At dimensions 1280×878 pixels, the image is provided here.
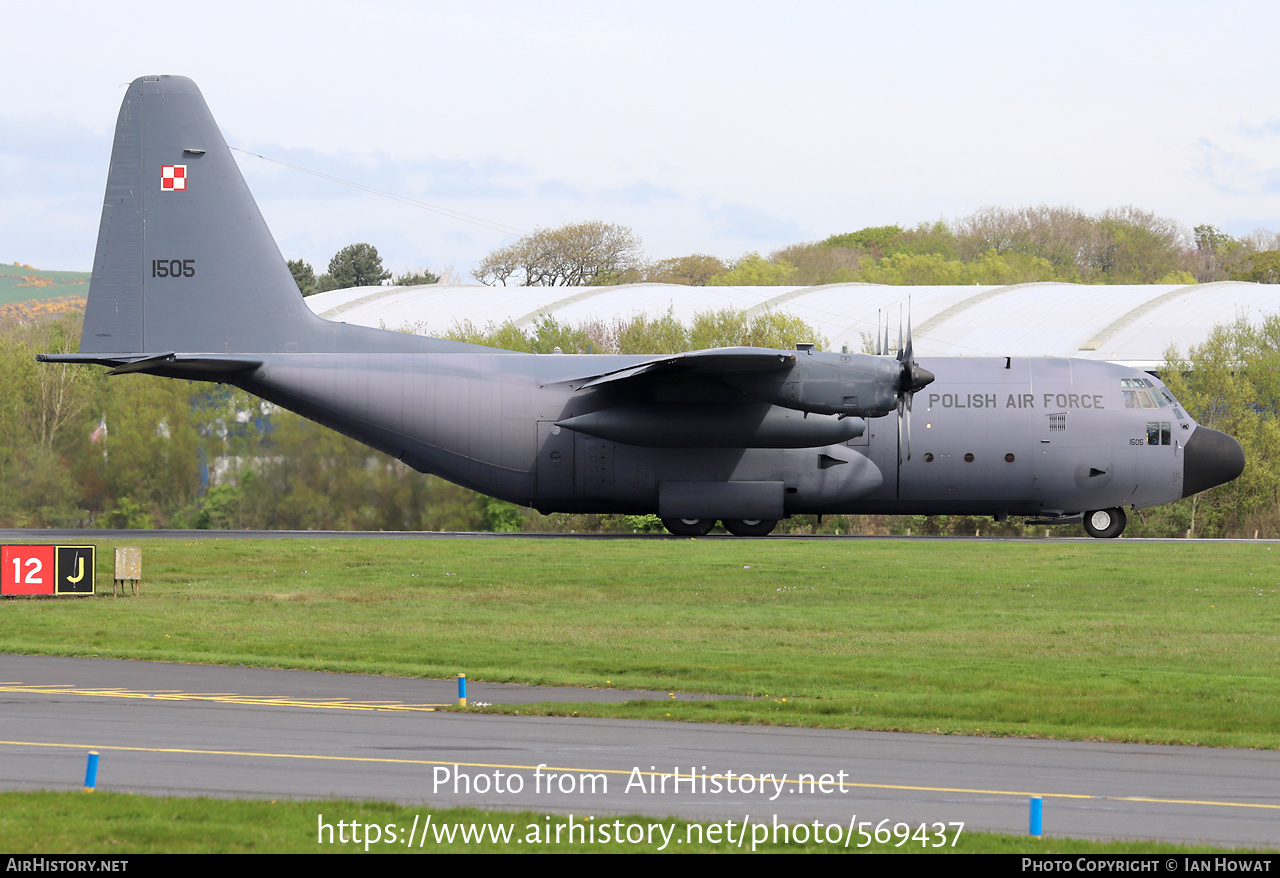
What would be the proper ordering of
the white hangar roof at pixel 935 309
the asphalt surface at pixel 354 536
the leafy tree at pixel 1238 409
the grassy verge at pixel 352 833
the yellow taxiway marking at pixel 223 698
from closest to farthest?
the grassy verge at pixel 352 833 → the yellow taxiway marking at pixel 223 698 → the asphalt surface at pixel 354 536 → the leafy tree at pixel 1238 409 → the white hangar roof at pixel 935 309

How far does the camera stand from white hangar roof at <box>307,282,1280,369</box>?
190ft

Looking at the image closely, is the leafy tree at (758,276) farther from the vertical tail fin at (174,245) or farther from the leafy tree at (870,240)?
the vertical tail fin at (174,245)

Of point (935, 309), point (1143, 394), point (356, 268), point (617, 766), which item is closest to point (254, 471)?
point (1143, 394)

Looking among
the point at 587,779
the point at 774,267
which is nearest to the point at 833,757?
the point at 587,779

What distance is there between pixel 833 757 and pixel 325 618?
13.8 m

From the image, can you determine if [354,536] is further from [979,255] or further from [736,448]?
[979,255]

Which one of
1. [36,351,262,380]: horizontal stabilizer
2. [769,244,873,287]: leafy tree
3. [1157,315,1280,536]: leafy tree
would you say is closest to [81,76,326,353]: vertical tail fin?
[36,351,262,380]: horizontal stabilizer

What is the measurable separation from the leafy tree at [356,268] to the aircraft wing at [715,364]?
8653cm

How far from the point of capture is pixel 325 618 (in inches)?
928

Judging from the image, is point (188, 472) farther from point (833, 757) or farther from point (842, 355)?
point (833, 757)

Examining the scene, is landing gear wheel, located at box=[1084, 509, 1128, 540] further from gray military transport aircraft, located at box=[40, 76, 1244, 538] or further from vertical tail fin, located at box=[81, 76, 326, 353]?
vertical tail fin, located at box=[81, 76, 326, 353]

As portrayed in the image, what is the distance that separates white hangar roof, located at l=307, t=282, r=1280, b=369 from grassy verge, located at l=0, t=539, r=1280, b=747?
24.5 meters

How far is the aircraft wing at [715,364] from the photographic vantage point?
97.9 feet

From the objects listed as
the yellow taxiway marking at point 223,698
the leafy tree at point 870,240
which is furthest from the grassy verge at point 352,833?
the leafy tree at point 870,240
